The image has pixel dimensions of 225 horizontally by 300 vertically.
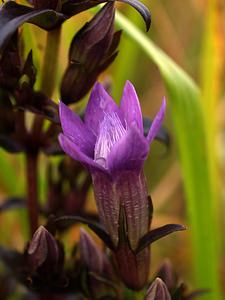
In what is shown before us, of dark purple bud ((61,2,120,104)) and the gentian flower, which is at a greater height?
dark purple bud ((61,2,120,104))

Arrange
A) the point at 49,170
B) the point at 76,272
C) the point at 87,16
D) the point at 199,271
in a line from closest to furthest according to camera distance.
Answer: the point at 76,272, the point at 49,170, the point at 199,271, the point at 87,16

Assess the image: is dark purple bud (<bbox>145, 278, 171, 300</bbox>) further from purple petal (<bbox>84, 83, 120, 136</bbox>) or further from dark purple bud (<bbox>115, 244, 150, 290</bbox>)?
purple petal (<bbox>84, 83, 120, 136</bbox>)

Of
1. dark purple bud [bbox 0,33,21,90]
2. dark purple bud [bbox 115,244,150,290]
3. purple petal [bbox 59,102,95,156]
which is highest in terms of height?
dark purple bud [bbox 0,33,21,90]

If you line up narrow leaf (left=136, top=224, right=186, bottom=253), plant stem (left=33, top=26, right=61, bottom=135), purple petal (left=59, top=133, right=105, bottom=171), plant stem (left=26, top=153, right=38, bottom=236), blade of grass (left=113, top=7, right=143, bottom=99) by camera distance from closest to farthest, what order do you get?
purple petal (left=59, top=133, right=105, bottom=171) < narrow leaf (left=136, top=224, right=186, bottom=253) < plant stem (left=33, top=26, right=61, bottom=135) < plant stem (left=26, top=153, right=38, bottom=236) < blade of grass (left=113, top=7, right=143, bottom=99)

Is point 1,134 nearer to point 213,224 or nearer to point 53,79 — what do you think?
point 53,79

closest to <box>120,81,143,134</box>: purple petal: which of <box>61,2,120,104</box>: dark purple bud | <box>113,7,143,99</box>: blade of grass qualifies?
<box>61,2,120,104</box>: dark purple bud

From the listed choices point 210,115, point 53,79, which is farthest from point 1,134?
point 210,115

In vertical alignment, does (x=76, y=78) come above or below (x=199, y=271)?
above

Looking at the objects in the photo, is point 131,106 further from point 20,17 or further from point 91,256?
point 91,256
